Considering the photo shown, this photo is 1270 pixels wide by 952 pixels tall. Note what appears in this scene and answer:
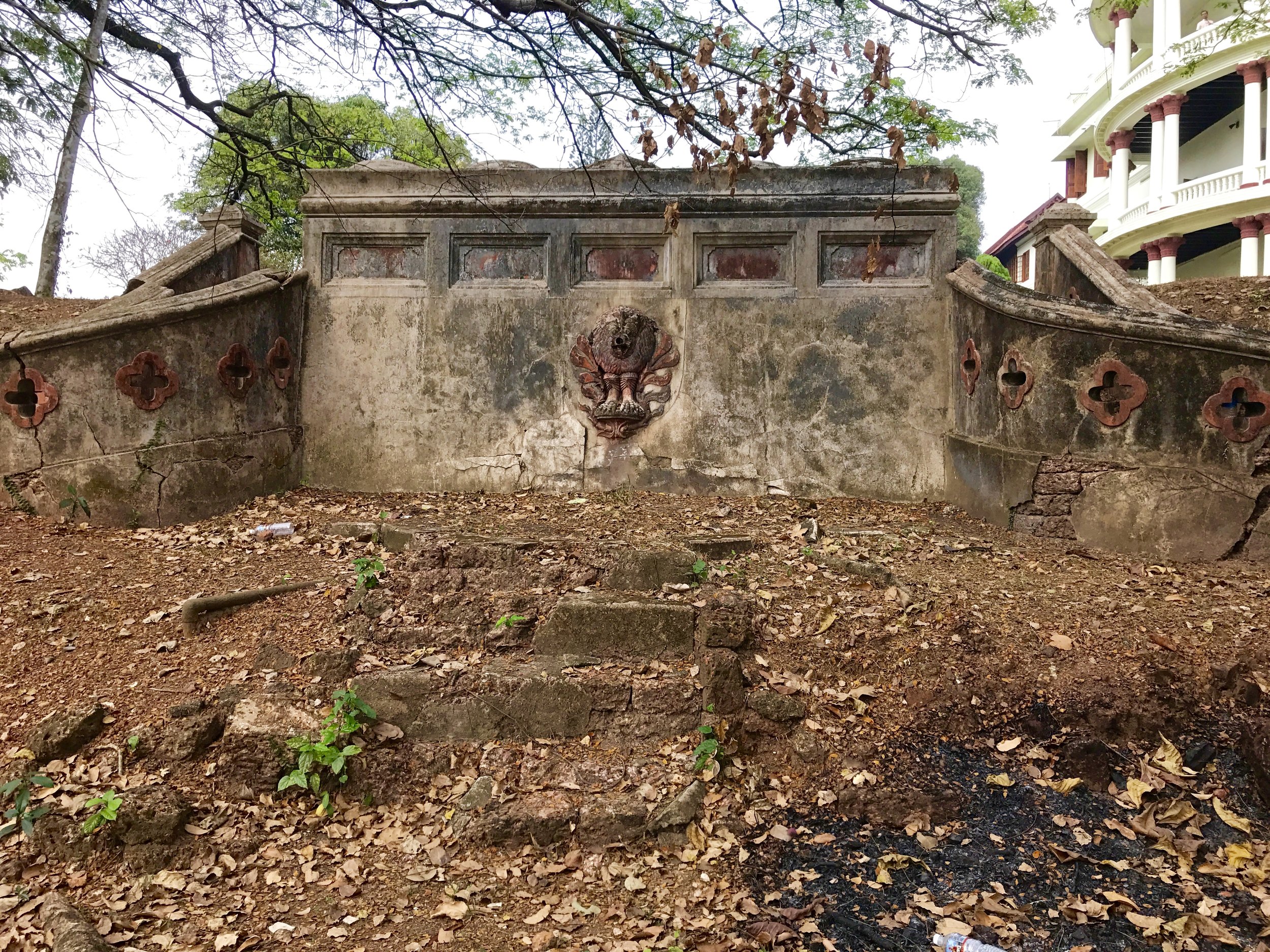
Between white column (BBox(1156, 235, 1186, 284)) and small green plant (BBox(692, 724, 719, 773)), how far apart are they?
72.4ft

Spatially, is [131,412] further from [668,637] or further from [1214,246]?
[1214,246]

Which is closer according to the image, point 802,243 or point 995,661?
point 995,661

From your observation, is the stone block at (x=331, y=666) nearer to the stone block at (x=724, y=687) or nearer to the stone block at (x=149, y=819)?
the stone block at (x=149, y=819)

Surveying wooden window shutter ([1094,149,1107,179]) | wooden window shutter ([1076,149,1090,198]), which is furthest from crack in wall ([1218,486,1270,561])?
wooden window shutter ([1076,149,1090,198])

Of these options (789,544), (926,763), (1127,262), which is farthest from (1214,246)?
(926,763)

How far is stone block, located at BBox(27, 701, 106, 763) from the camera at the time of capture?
3613 millimetres

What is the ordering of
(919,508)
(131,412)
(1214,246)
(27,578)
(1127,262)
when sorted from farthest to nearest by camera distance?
(1127,262)
(1214,246)
(919,508)
(131,412)
(27,578)

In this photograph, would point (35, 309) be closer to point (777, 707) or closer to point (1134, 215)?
point (777, 707)

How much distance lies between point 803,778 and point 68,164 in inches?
406

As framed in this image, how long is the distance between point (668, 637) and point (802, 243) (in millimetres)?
3946

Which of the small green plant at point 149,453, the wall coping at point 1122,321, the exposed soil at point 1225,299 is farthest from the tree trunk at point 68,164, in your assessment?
the exposed soil at point 1225,299

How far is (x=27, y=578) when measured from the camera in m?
4.84

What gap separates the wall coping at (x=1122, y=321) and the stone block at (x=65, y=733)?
19.7 ft

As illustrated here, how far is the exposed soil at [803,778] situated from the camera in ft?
9.59
